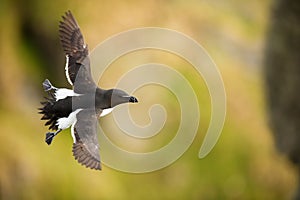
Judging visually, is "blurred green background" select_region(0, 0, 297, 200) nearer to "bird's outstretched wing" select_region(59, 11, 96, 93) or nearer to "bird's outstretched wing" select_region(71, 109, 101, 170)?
"bird's outstretched wing" select_region(59, 11, 96, 93)

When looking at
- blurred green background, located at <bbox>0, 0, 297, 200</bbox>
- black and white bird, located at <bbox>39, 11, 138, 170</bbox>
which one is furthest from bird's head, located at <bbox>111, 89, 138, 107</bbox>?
blurred green background, located at <bbox>0, 0, 297, 200</bbox>

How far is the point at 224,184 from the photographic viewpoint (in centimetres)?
1573

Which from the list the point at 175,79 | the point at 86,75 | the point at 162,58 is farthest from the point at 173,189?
the point at 86,75

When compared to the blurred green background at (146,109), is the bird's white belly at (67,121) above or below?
below

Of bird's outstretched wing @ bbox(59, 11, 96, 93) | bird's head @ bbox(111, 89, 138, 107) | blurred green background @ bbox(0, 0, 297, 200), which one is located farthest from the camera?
blurred green background @ bbox(0, 0, 297, 200)

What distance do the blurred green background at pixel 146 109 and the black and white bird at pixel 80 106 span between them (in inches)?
362

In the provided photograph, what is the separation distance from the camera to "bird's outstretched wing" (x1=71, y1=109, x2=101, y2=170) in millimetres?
1935

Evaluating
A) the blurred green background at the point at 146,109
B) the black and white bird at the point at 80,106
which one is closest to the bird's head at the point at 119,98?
the black and white bird at the point at 80,106

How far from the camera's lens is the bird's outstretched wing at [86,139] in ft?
6.35

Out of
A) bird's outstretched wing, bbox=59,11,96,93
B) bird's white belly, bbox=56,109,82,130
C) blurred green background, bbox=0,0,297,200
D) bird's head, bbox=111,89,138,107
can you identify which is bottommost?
bird's white belly, bbox=56,109,82,130

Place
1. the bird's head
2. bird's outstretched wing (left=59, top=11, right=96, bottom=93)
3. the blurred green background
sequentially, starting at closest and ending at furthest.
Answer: the bird's head < bird's outstretched wing (left=59, top=11, right=96, bottom=93) < the blurred green background

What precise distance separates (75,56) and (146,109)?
10.5 m

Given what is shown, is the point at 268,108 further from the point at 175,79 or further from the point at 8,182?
the point at 8,182

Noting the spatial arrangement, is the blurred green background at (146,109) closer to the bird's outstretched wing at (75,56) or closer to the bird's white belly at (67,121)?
the bird's outstretched wing at (75,56)
